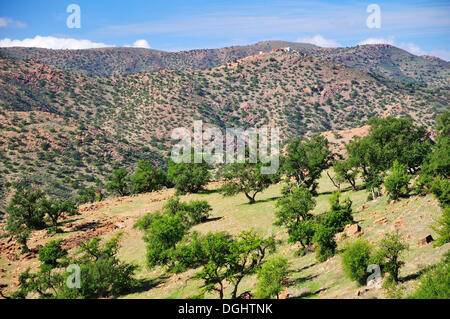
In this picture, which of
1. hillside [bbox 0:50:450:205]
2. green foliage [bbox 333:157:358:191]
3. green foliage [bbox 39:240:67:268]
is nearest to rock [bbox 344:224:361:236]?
green foliage [bbox 333:157:358:191]

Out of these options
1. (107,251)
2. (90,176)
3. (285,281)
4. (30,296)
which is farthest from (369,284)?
(90,176)

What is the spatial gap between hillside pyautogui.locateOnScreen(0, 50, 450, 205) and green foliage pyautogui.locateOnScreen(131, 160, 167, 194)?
80.7 ft

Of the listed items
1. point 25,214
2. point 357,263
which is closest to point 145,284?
point 357,263

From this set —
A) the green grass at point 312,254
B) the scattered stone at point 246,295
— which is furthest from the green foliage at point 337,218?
the scattered stone at point 246,295

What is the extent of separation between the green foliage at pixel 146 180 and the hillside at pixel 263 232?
8.25m

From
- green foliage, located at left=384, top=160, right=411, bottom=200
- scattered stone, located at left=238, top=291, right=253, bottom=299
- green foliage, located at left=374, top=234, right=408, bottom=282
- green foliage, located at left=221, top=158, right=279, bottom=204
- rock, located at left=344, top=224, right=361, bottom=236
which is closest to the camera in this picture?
green foliage, located at left=374, top=234, right=408, bottom=282

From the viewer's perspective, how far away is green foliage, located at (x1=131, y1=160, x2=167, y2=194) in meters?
81.8

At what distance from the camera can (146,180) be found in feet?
269

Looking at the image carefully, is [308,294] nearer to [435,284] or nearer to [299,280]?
[299,280]

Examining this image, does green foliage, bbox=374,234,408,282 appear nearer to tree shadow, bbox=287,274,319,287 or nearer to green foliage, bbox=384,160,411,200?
tree shadow, bbox=287,274,319,287

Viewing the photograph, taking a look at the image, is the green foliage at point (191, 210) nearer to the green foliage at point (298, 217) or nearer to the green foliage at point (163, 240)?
the green foliage at point (163, 240)

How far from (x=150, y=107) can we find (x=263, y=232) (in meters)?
132

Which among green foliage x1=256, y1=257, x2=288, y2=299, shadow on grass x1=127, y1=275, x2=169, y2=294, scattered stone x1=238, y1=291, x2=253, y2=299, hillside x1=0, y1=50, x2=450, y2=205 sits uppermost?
hillside x1=0, y1=50, x2=450, y2=205

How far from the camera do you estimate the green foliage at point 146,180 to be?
81.8 metres
